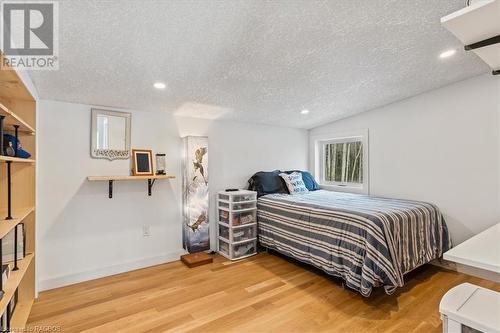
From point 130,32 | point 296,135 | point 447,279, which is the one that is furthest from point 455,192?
point 130,32

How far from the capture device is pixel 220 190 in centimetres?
354

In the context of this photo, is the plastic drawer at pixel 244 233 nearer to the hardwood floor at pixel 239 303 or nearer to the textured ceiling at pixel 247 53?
the hardwood floor at pixel 239 303

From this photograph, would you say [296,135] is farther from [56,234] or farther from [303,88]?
[56,234]

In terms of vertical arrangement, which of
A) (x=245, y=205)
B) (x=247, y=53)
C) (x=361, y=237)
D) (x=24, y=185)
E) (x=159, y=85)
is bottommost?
(x=361, y=237)

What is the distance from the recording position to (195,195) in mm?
3160

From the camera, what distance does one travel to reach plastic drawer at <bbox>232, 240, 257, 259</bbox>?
127 inches

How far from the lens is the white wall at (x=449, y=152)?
104 inches

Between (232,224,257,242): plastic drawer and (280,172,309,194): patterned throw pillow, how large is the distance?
0.81 m

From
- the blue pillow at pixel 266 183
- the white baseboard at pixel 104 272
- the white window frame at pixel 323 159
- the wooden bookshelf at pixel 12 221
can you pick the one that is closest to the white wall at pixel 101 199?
the white baseboard at pixel 104 272

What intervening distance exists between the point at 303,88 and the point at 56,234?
2941 mm

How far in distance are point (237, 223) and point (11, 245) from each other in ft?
7.00

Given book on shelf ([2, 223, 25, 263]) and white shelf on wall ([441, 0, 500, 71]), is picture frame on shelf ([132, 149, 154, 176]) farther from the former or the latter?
white shelf on wall ([441, 0, 500, 71])

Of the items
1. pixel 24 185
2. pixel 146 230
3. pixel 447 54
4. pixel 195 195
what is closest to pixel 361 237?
pixel 447 54

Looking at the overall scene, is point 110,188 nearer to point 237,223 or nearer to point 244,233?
point 237,223
